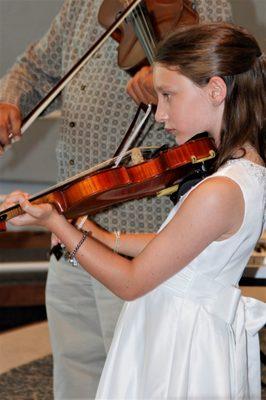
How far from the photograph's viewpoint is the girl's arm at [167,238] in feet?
3.99

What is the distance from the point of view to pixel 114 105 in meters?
1.61

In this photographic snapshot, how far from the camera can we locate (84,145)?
1.63m

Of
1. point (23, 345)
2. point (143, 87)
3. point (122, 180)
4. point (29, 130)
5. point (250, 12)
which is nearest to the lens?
point (122, 180)

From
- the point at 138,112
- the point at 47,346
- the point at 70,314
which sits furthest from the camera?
the point at 47,346

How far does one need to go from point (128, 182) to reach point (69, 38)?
1.77ft

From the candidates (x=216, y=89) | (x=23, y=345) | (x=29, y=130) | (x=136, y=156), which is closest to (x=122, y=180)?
(x=136, y=156)

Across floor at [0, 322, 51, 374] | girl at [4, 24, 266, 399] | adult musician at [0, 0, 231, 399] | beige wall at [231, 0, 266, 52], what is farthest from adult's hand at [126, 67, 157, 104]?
floor at [0, 322, 51, 374]

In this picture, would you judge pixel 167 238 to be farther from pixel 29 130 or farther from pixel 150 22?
pixel 29 130

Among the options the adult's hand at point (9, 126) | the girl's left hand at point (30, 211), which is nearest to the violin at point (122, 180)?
the girl's left hand at point (30, 211)

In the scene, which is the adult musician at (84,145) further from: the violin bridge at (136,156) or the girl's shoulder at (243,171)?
the girl's shoulder at (243,171)

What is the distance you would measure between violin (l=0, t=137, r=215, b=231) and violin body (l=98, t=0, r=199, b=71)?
0.30 m

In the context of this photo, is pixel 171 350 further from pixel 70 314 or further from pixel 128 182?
pixel 70 314

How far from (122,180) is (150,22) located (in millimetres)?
398

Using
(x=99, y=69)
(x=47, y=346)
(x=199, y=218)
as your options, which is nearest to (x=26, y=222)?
(x=199, y=218)
